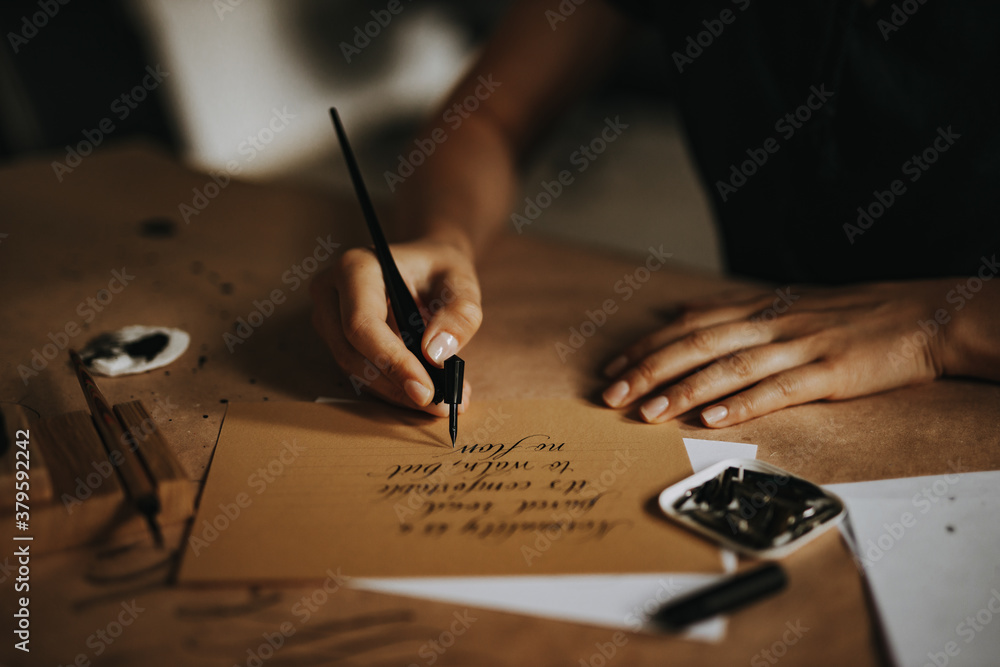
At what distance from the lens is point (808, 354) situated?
627 millimetres

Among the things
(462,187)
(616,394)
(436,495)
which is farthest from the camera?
(462,187)

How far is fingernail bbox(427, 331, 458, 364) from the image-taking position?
0.58 m

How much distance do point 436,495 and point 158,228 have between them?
72cm

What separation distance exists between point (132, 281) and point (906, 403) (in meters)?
0.86

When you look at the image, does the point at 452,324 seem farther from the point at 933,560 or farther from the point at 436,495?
the point at 933,560

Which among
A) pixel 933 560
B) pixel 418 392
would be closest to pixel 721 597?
pixel 933 560

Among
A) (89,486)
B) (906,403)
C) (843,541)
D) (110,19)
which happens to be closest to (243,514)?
(89,486)

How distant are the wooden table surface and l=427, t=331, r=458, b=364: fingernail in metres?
0.08

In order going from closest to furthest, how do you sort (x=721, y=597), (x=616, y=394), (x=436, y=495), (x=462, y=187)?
(x=721, y=597)
(x=436, y=495)
(x=616, y=394)
(x=462, y=187)

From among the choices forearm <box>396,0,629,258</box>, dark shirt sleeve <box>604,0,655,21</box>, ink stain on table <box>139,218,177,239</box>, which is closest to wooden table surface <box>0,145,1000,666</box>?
ink stain on table <box>139,218,177,239</box>

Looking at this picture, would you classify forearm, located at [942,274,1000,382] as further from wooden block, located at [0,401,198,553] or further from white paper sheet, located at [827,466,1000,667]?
wooden block, located at [0,401,198,553]

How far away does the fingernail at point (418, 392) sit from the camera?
0.56 metres

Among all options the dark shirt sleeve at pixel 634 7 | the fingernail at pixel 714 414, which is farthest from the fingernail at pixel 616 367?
the dark shirt sleeve at pixel 634 7

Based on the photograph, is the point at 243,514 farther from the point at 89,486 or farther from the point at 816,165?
the point at 816,165
